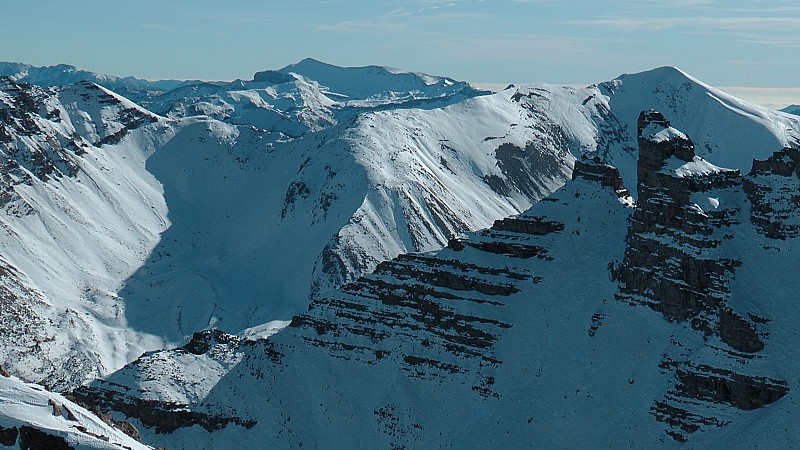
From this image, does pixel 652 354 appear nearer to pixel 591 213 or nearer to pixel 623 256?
pixel 623 256

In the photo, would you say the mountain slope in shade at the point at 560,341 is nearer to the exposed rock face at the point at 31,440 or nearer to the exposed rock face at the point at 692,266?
the exposed rock face at the point at 692,266

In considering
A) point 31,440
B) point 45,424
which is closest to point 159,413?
point 45,424

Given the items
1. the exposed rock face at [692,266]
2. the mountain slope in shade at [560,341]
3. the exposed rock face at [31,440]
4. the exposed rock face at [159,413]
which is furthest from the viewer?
the exposed rock face at [159,413]

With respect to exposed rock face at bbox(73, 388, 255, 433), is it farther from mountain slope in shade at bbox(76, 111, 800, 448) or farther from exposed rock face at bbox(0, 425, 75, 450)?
exposed rock face at bbox(0, 425, 75, 450)

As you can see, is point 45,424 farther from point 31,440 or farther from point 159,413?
point 159,413

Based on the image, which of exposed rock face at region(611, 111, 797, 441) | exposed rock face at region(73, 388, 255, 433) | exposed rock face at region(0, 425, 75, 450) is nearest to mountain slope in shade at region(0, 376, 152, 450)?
exposed rock face at region(0, 425, 75, 450)

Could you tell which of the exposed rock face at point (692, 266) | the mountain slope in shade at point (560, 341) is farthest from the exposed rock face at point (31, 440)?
the exposed rock face at point (692, 266)

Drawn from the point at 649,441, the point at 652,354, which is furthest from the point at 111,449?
the point at 652,354
